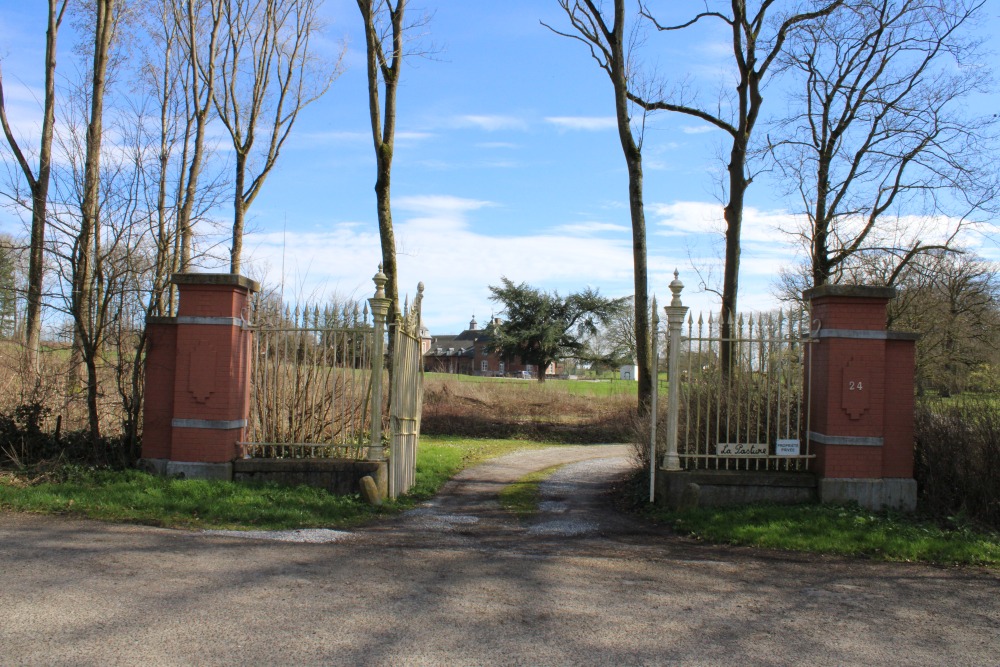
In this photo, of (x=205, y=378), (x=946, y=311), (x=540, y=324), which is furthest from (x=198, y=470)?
(x=540, y=324)

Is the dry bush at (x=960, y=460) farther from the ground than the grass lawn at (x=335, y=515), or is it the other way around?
the dry bush at (x=960, y=460)

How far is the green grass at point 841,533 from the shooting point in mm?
7055

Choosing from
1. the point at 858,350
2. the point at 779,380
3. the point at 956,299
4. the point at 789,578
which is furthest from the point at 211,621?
the point at 956,299

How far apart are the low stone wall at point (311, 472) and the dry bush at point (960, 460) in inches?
256

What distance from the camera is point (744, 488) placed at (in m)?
8.88

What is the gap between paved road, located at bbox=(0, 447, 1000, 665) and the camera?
168 inches

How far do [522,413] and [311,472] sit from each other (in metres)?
16.6

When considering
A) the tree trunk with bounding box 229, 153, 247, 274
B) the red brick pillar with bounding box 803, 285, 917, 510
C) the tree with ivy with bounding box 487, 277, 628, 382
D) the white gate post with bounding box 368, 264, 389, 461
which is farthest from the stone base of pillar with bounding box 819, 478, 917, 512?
the tree with ivy with bounding box 487, 277, 628, 382

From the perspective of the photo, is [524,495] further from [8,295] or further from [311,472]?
[8,295]

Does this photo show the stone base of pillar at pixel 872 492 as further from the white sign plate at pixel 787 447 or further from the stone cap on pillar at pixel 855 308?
the stone cap on pillar at pixel 855 308

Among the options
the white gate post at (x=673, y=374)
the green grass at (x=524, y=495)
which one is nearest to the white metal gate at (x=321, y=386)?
the green grass at (x=524, y=495)

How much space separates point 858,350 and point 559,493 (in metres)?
4.91

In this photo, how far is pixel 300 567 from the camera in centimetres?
585

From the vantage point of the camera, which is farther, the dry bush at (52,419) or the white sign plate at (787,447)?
the dry bush at (52,419)
